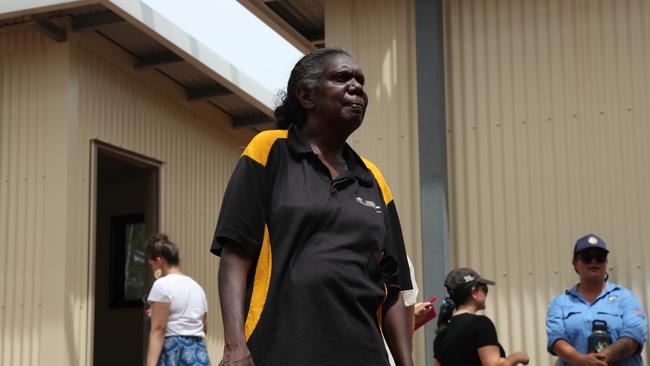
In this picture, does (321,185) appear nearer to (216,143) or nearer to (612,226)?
(612,226)

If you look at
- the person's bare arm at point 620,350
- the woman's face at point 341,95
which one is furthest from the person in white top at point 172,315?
the woman's face at point 341,95

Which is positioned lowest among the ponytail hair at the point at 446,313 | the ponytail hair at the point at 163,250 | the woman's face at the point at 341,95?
the ponytail hair at the point at 446,313

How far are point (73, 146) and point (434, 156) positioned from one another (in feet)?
13.2

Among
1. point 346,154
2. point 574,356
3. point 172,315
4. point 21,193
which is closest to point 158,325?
point 172,315

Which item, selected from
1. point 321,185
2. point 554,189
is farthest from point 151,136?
point 321,185

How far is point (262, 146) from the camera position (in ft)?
9.25

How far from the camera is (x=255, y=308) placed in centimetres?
268

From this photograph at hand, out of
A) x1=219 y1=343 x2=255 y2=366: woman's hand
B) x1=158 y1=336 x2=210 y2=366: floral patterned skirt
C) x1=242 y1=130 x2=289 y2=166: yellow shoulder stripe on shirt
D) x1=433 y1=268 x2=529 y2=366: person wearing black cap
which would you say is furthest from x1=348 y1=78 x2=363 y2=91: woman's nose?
x1=158 y1=336 x2=210 y2=366: floral patterned skirt

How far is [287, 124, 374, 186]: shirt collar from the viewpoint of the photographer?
2835 mm

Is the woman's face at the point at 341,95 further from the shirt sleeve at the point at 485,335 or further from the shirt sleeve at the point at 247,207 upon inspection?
the shirt sleeve at the point at 485,335

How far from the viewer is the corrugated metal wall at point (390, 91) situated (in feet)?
25.6

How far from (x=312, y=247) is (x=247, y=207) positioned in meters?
0.21

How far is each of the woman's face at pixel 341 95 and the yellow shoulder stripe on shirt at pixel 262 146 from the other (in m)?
0.14

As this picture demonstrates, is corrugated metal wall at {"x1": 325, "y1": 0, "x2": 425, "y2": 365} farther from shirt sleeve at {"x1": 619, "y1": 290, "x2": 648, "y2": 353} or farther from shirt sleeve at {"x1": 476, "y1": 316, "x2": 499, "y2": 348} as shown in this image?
→ shirt sleeve at {"x1": 476, "y1": 316, "x2": 499, "y2": 348}
